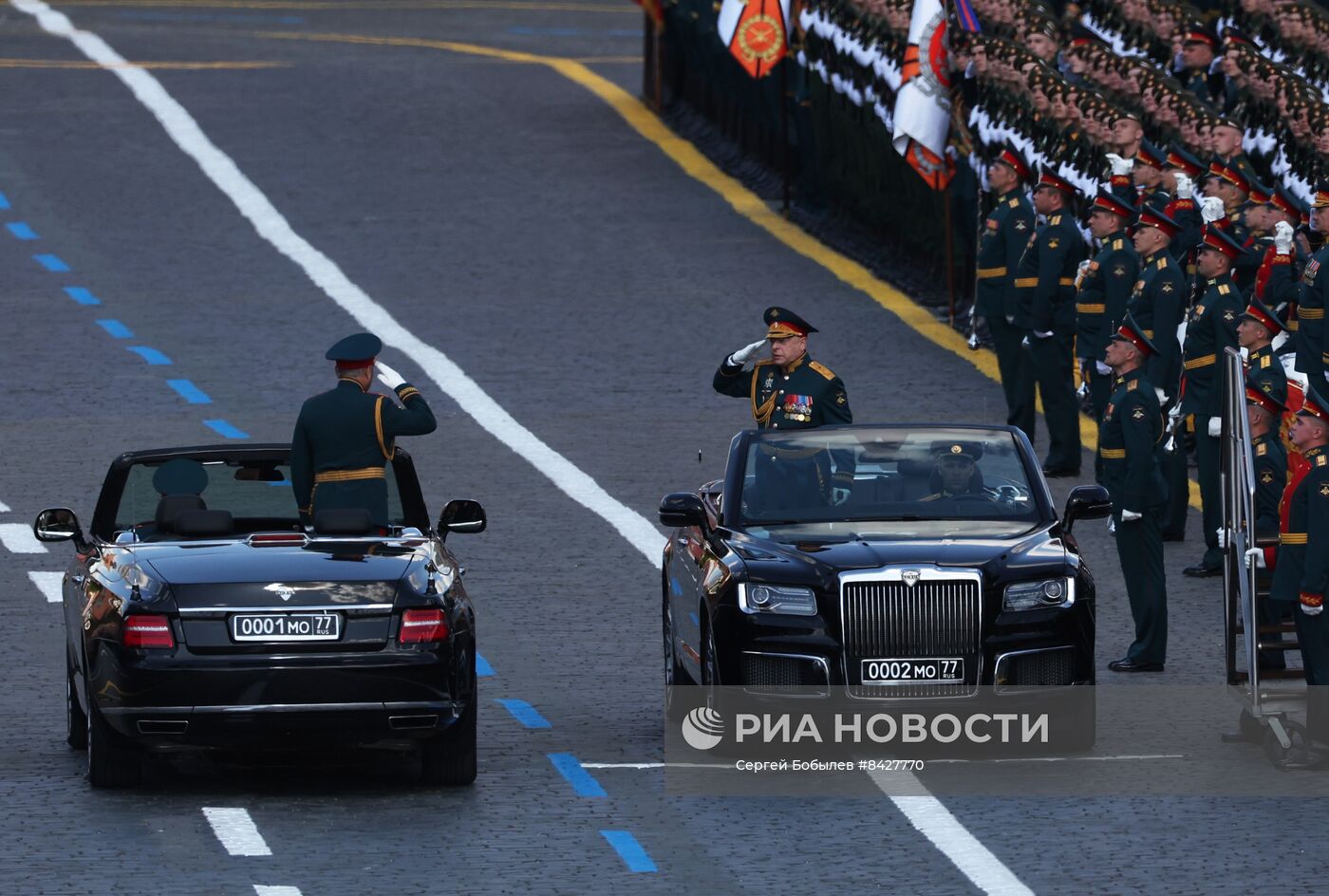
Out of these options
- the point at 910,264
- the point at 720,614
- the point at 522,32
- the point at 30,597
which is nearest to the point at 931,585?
the point at 720,614

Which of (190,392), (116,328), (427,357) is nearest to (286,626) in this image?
(190,392)

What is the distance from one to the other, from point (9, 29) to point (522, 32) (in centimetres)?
803

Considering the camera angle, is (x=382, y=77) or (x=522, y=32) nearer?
(x=382, y=77)

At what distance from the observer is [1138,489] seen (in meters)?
16.6

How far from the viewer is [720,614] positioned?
14016mm

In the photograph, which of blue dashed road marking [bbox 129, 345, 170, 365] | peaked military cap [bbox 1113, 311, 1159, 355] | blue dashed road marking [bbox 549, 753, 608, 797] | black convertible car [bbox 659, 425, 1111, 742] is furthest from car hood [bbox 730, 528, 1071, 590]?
blue dashed road marking [bbox 129, 345, 170, 365]

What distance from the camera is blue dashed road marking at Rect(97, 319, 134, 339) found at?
27484 millimetres

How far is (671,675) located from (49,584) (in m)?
4.78

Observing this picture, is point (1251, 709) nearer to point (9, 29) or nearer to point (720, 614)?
point (720, 614)

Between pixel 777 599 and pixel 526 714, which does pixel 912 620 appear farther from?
pixel 526 714

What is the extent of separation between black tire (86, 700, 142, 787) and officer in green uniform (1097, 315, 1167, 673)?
5.58 meters

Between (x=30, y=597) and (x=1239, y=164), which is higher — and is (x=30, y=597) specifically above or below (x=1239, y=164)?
below

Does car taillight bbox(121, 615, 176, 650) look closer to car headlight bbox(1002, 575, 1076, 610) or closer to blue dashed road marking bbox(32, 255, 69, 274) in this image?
car headlight bbox(1002, 575, 1076, 610)

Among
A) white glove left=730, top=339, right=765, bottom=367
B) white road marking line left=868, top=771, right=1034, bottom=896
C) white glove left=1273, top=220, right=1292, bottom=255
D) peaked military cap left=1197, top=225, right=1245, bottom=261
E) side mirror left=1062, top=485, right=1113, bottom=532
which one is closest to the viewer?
white road marking line left=868, top=771, right=1034, bottom=896
